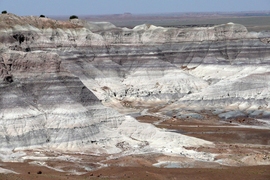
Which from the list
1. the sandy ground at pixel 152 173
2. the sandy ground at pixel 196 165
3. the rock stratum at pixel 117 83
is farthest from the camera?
the rock stratum at pixel 117 83

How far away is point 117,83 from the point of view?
347ft

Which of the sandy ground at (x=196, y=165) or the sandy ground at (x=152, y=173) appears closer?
the sandy ground at (x=152, y=173)

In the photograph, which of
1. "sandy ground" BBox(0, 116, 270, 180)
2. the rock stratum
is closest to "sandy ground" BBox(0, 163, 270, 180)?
"sandy ground" BBox(0, 116, 270, 180)

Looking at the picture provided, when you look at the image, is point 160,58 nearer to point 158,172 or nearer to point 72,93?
point 72,93

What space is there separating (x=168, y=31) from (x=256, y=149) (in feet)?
217

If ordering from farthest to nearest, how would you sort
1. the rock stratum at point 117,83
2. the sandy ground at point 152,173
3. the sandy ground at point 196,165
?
1. the rock stratum at point 117,83
2. the sandy ground at point 196,165
3. the sandy ground at point 152,173

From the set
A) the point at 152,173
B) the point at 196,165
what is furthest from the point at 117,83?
the point at 152,173

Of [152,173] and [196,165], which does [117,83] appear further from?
[152,173]

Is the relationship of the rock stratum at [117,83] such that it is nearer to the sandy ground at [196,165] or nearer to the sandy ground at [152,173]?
the sandy ground at [196,165]

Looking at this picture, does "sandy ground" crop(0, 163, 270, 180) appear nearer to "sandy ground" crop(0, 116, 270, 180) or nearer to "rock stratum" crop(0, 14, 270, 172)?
"sandy ground" crop(0, 116, 270, 180)

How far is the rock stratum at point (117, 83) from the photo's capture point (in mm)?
59094

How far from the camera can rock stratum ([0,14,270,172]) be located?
194ft

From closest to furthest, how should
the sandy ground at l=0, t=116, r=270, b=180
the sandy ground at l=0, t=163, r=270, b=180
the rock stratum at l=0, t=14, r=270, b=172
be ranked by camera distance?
the sandy ground at l=0, t=163, r=270, b=180
the sandy ground at l=0, t=116, r=270, b=180
the rock stratum at l=0, t=14, r=270, b=172

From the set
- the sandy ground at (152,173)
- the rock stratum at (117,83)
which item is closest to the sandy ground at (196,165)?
the sandy ground at (152,173)
